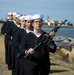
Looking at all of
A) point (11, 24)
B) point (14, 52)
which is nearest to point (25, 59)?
point (14, 52)

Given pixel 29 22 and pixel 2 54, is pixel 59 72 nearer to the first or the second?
pixel 29 22

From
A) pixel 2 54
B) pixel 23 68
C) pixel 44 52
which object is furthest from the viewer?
pixel 2 54

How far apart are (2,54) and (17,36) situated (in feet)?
29.9

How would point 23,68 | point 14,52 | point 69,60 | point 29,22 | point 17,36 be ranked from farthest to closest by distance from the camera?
1. point 69,60
2. point 14,52
3. point 17,36
4. point 29,22
5. point 23,68

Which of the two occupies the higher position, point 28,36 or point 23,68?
point 28,36

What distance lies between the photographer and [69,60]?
21.9 metres

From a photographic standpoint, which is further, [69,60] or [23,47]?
[69,60]

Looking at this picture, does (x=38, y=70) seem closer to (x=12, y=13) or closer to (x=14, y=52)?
(x=14, y=52)

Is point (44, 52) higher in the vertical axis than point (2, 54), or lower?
higher

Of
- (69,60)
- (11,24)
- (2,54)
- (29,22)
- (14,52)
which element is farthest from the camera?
(69,60)

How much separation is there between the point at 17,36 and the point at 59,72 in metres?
3.63

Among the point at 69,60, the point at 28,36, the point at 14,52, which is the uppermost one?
the point at 28,36

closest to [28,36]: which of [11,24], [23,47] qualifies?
[23,47]

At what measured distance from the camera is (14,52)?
11.7m
